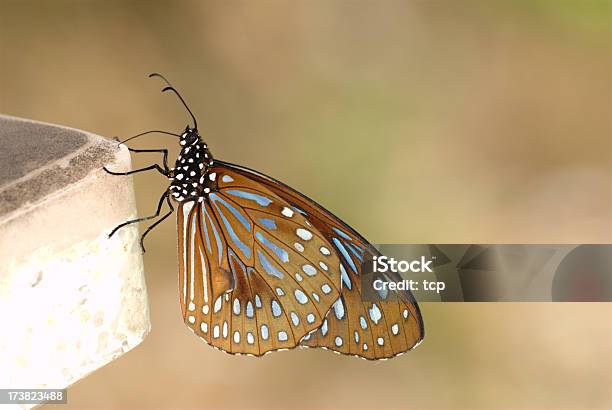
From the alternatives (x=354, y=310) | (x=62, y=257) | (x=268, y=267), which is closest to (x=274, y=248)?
(x=268, y=267)

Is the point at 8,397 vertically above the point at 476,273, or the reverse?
the point at 476,273

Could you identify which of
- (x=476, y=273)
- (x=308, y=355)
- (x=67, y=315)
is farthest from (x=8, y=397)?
(x=308, y=355)

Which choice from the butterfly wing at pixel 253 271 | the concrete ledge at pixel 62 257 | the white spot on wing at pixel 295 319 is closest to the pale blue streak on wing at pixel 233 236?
the butterfly wing at pixel 253 271

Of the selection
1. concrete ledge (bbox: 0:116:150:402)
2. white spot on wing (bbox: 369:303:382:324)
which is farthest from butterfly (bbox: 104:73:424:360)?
concrete ledge (bbox: 0:116:150:402)

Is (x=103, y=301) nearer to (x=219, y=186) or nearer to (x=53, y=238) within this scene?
(x=53, y=238)

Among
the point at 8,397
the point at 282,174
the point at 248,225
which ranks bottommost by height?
the point at 8,397

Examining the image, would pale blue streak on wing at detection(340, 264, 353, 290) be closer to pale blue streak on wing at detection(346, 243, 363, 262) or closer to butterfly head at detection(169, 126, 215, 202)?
pale blue streak on wing at detection(346, 243, 363, 262)

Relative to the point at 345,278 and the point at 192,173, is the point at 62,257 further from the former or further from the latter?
the point at 345,278
